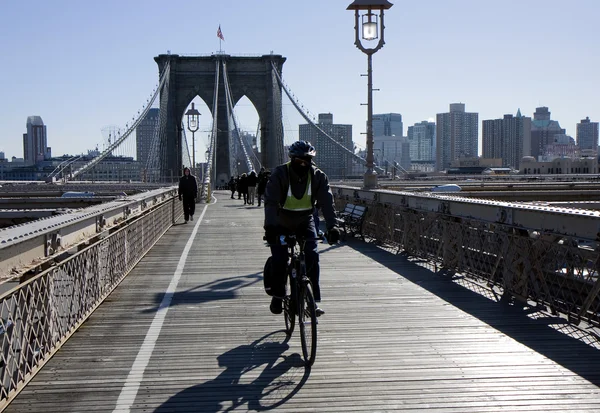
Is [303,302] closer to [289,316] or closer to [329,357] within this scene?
[329,357]

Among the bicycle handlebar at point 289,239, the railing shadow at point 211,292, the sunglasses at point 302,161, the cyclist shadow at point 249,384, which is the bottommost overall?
the cyclist shadow at point 249,384

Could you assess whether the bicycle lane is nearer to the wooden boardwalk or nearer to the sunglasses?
the wooden boardwalk

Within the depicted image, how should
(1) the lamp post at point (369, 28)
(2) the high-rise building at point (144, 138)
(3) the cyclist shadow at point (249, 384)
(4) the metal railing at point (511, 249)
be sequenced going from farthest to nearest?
1. (2) the high-rise building at point (144, 138)
2. (1) the lamp post at point (369, 28)
3. (4) the metal railing at point (511, 249)
4. (3) the cyclist shadow at point (249, 384)

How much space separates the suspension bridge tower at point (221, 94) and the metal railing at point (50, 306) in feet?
230

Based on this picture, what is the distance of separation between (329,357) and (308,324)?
1.26ft

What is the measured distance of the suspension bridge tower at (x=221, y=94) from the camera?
80.5 meters

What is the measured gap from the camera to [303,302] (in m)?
6.16

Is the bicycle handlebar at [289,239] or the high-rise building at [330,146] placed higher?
the high-rise building at [330,146]

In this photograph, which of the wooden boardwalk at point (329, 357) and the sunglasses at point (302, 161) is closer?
the wooden boardwalk at point (329, 357)

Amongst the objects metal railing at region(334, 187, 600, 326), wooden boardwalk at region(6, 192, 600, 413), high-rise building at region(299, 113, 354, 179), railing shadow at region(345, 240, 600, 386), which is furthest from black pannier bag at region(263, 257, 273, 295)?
high-rise building at region(299, 113, 354, 179)

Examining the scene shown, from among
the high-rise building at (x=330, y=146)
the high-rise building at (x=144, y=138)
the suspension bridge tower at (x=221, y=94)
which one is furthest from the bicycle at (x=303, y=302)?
the suspension bridge tower at (x=221, y=94)

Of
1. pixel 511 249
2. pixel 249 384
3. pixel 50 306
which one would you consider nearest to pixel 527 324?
pixel 511 249

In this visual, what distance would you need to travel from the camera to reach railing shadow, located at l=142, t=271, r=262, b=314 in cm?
884

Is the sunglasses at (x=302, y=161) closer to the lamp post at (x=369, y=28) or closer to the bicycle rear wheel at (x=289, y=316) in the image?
the bicycle rear wheel at (x=289, y=316)
